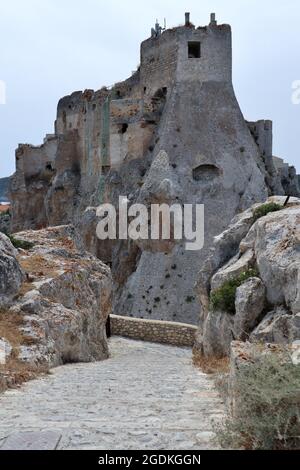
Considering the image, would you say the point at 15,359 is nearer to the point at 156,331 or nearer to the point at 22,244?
the point at 22,244

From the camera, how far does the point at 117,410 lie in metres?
5.62

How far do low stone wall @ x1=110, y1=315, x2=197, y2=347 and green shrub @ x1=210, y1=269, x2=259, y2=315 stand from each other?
8.67 m

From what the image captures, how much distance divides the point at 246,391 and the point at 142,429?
911mm

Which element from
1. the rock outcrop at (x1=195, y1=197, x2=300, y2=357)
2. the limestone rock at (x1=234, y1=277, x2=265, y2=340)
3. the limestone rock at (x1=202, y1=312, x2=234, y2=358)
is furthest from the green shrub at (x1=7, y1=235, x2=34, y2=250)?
the limestone rock at (x1=234, y1=277, x2=265, y2=340)

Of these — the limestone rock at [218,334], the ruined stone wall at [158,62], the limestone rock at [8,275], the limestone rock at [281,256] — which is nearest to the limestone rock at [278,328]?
the limestone rock at [281,256]

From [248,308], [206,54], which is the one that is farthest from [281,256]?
[206,54]

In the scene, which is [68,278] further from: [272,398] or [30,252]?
[272,398]

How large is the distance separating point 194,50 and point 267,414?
32.1m

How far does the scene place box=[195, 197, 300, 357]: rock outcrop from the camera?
9656mm

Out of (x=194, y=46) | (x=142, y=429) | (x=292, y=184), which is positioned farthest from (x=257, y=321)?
(x=292, y=184)

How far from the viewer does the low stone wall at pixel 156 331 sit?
2059 centimetres

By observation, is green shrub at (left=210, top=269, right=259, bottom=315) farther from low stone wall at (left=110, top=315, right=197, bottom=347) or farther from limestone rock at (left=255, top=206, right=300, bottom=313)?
low stone wall at (left=110, top=315, right=197, bottom=347)

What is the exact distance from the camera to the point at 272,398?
164 inches

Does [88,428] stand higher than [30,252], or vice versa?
[30,252]
